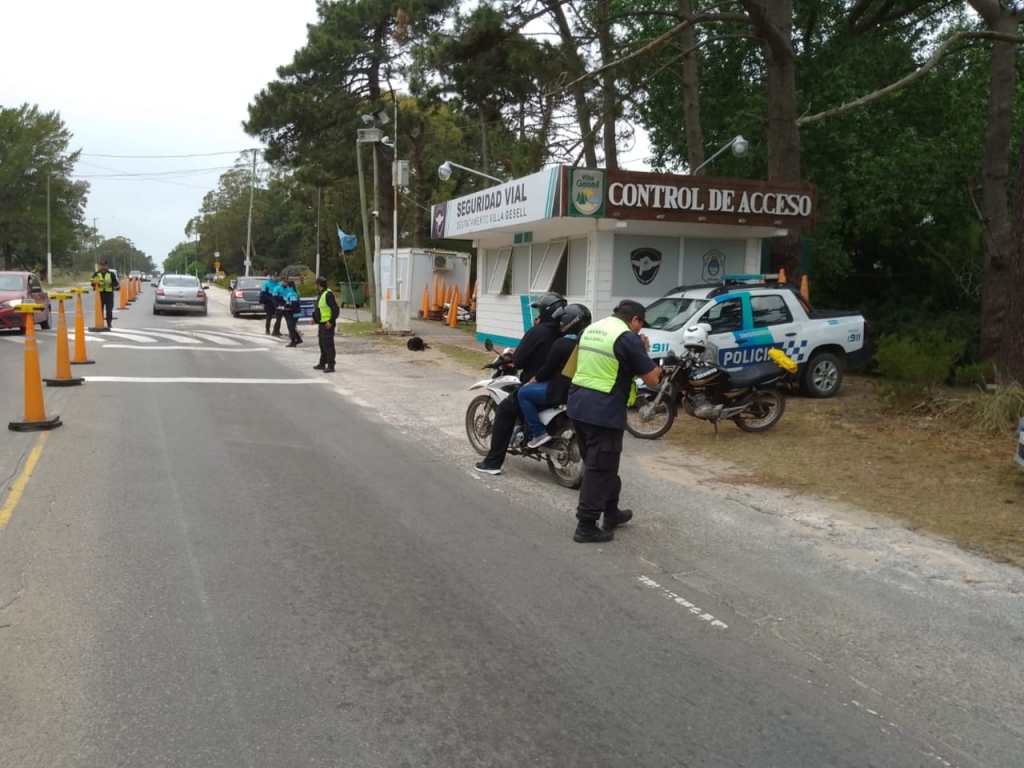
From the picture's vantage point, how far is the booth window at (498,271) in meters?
22.4

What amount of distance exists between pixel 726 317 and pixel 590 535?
7.30m

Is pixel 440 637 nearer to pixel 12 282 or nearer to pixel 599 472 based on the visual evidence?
pixel 599 472

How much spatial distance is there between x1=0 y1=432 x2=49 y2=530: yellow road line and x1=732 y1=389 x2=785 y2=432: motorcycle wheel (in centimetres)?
753

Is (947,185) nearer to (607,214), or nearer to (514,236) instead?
(607,214)

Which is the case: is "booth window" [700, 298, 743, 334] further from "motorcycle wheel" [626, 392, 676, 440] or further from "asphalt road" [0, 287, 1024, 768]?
"asphalt road" [0, 287, 1024, 768]

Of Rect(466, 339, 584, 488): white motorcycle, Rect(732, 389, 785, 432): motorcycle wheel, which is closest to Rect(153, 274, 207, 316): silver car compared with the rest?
Rect(466, 339, 584, 488): white motorcycle

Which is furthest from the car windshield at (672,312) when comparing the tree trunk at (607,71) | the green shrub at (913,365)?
the tree trunk at (607,71)

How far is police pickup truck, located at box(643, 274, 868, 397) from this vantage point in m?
12.8

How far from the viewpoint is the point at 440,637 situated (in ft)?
15.2

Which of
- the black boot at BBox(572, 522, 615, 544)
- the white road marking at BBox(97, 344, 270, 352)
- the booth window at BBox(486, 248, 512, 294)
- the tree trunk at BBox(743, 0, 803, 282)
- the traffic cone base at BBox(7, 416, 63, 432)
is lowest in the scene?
the black boot at BBox(572, 522, 615, 544)

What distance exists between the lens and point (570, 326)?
308 inches

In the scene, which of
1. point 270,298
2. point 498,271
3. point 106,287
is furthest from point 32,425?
point 106,287

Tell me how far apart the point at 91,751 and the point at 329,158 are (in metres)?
35.0

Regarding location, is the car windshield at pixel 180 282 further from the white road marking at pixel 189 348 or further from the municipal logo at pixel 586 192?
the municipal logo at pixel 586 192
